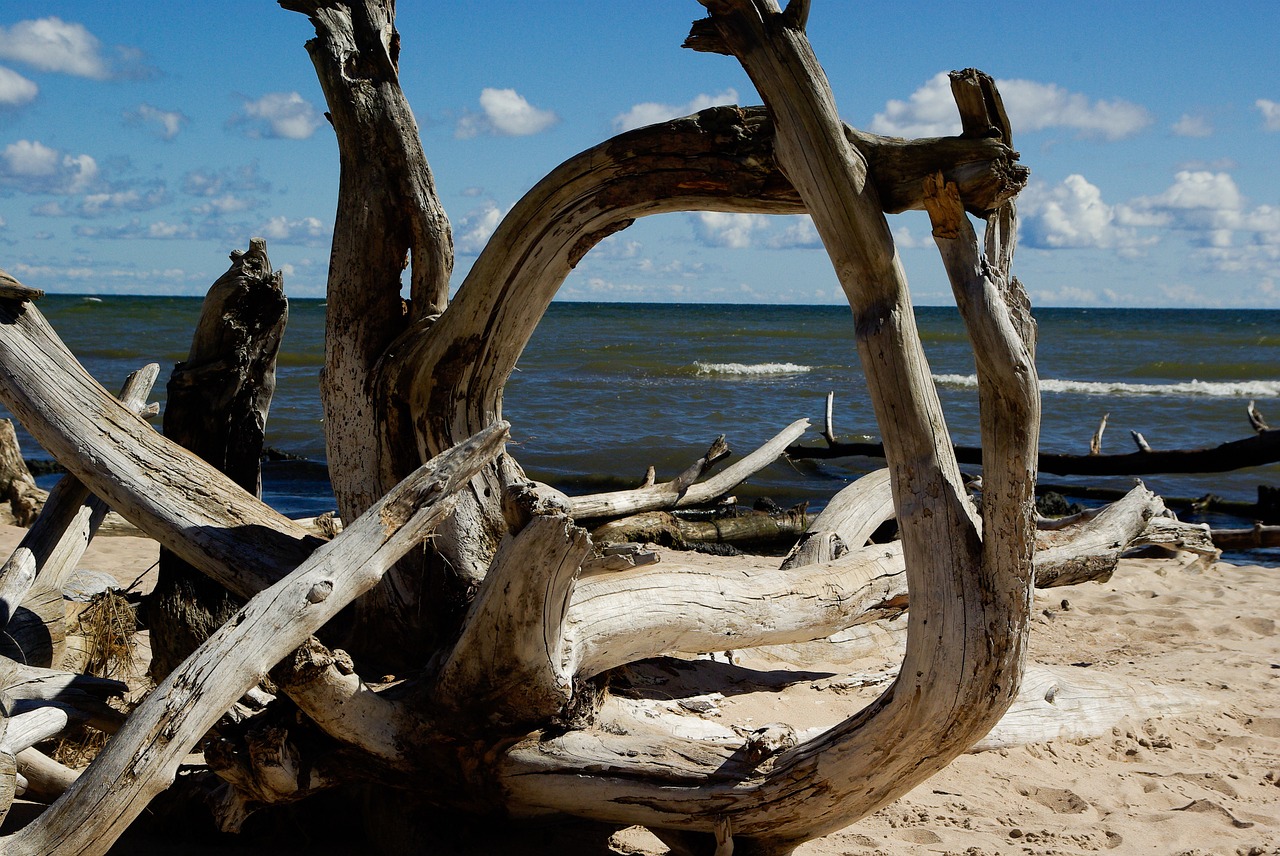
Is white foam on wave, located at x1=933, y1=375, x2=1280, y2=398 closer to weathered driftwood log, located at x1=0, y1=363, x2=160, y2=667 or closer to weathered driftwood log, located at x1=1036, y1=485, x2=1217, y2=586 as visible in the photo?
weathered driftwood log, located at x1=1036, y1=485, x2=1217, y2=586

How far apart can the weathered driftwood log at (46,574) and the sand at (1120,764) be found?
0.66m

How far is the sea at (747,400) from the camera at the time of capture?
37.3 feet

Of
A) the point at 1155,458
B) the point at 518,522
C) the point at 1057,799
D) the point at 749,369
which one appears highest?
the point at 749,369

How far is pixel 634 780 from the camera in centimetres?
292

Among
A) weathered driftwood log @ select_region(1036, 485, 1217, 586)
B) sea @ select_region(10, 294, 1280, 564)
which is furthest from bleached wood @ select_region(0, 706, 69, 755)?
weathered driftwood log @ select_region(1036, 485, 1217, 586)

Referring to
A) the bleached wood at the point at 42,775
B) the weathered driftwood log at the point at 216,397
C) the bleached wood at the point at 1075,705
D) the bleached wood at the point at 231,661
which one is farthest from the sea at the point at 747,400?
the bleached wood at the point at 1075,705

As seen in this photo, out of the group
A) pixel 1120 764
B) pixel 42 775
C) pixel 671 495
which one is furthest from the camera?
pixel 671 495

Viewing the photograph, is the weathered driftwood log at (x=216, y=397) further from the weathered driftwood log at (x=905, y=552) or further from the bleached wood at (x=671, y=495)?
the bleached wood at (x=671, y=495)

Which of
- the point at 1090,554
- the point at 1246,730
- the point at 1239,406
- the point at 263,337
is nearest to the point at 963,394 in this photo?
the point at 1239,406

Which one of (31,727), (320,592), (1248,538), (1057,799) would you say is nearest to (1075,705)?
(1057,799)

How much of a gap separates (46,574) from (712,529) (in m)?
4.89

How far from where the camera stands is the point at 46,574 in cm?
386

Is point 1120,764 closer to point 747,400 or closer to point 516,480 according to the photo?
point 516,480

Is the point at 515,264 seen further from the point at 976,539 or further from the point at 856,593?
the point at 856,593
